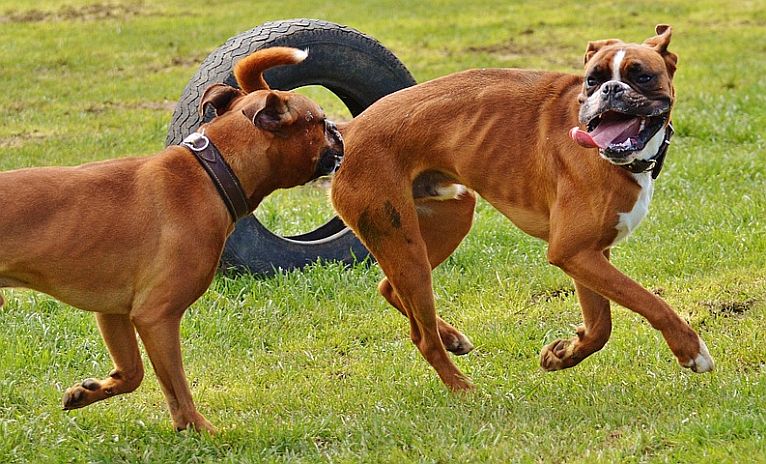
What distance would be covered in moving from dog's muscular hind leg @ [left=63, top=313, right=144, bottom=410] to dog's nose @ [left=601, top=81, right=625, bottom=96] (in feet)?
7.49

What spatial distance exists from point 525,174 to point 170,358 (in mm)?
1798

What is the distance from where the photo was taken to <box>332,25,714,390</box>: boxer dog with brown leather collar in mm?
5211

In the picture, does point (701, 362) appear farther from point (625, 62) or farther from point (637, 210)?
point (625, 62)

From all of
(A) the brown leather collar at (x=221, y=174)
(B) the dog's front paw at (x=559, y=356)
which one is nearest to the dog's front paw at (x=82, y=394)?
(A) the brown leather collar at (x=221, y=174)

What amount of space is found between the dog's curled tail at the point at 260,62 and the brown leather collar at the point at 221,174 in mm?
537

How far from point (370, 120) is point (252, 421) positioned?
1.50m

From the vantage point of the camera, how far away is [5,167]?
10.4 meters

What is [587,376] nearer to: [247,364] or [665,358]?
[665,358]

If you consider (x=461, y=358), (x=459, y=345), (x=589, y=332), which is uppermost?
(x=589, y=332)

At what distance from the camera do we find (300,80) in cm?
766

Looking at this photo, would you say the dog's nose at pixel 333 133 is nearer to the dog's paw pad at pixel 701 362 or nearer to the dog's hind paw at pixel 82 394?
the dog's hind paw at pixel 82 394

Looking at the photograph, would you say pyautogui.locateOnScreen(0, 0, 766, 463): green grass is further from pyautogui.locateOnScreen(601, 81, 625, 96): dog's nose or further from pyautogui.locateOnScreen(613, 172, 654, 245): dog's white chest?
pyautogui.locateOnScreen(601, 81, 625, 96): dog's nose

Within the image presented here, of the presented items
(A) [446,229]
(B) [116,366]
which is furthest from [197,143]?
(A) [446,229]

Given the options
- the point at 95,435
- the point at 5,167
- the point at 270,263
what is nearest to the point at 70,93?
the point at 5,167
